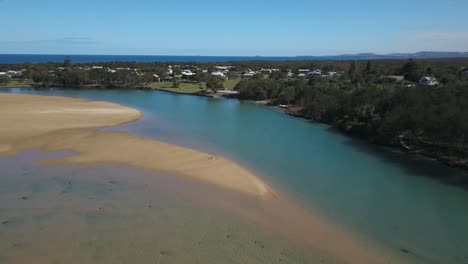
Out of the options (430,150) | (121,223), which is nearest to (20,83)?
(121,223)

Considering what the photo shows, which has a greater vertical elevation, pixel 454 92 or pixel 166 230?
pixel 454 92

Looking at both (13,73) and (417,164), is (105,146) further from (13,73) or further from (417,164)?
(13,73)

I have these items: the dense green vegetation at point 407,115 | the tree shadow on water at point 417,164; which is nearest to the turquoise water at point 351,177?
the tree shadow on water at point 417,164

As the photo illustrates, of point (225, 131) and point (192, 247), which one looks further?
point (225, 131)

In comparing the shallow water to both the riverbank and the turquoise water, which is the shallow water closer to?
the turquoise water

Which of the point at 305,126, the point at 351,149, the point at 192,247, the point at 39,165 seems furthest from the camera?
the point at 305,126

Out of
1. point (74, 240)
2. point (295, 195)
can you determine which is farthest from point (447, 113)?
point (74, 240)

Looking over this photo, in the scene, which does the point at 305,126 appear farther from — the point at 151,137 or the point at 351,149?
the point at 151,137

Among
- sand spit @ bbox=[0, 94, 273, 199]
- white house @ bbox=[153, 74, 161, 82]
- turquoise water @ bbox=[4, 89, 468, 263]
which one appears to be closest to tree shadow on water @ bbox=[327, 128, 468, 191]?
turquoise water @ bbox=[4, 89, 468, 263]
